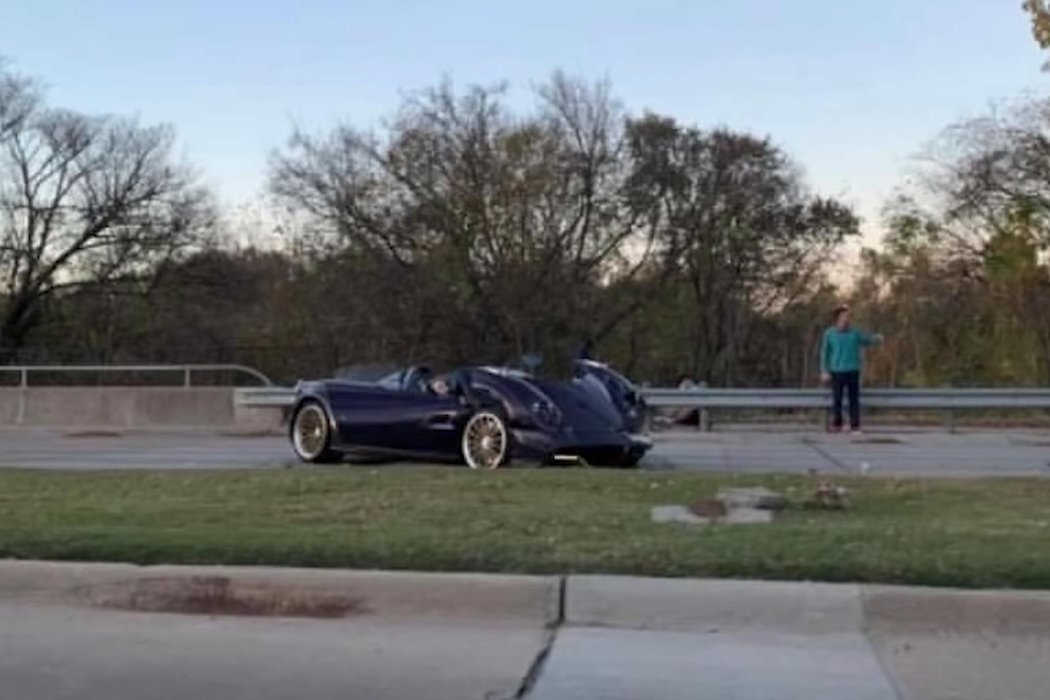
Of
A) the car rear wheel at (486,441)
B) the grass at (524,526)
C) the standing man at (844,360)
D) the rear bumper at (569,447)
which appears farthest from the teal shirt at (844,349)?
the grass at (524,526)

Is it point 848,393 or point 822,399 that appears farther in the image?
point 822,399

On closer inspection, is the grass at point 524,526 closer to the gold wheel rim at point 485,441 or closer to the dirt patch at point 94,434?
the gold wheel rim at point 485,441

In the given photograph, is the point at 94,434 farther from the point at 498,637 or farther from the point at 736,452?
the point at 498,637

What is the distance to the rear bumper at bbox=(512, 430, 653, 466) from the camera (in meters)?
13.5

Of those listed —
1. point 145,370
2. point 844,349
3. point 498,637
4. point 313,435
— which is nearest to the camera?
point 498,637

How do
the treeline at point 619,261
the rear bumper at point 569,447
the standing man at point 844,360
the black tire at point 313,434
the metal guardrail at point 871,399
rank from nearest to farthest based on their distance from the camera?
the rear bumper at point 569,447 < the black tire at point 313,434 < the standing man at point 844,360 < the metal guardrail at point 871,399 < the treeline at point 619,261

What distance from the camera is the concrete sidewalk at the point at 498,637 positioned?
20.0 ft

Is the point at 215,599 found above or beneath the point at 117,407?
beneath

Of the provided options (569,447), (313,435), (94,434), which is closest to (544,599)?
(569,447)

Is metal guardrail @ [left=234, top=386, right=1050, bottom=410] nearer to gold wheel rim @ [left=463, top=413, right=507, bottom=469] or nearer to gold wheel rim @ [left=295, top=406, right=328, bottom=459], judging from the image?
gold wheel rim @ [left=295, top=406, right=328, bottom=459]

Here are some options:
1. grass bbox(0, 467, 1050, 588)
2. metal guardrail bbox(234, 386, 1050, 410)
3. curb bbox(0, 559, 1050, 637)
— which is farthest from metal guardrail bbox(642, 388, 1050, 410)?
curb bbox(0, 559, 1050, 637)

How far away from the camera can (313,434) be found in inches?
578

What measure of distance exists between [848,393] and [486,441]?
301 inches

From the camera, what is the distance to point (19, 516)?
376 inches
